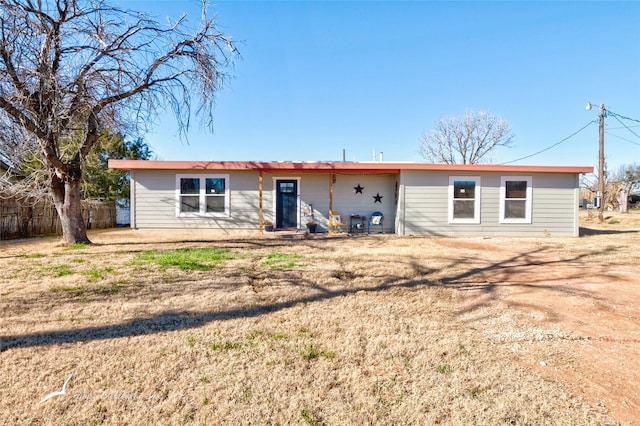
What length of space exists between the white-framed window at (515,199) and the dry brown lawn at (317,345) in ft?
18.2

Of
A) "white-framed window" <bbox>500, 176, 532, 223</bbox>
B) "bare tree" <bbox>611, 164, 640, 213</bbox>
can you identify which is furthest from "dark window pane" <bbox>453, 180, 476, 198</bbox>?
"bare tree" <bbox>611, 164, 640, 213</bbox>

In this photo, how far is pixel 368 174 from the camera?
11.6 m

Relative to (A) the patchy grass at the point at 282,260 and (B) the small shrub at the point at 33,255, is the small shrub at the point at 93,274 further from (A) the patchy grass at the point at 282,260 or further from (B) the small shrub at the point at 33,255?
(A) the patchy grass at the point at 282,260

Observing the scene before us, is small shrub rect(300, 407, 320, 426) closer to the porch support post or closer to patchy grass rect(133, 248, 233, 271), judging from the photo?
patchy grass rect(133, 248, 233, 271)

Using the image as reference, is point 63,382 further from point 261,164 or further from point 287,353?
point 261,164

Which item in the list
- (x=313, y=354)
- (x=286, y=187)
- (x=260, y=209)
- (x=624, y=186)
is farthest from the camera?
(x=624, y=186)

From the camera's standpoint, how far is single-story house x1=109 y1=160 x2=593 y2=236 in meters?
10.8

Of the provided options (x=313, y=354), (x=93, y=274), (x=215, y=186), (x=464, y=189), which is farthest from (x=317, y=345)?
(x=464, y=189)

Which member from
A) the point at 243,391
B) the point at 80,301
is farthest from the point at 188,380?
the point at 80,301

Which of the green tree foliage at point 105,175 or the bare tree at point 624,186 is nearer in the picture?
the green tree foliage at point 105,175

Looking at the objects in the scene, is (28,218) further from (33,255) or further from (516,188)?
(516,188)

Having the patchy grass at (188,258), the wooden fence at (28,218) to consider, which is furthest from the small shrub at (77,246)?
the wooden fence at (28,218)

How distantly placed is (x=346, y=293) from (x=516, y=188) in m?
9.26

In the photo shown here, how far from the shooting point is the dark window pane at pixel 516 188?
36.0 feet
